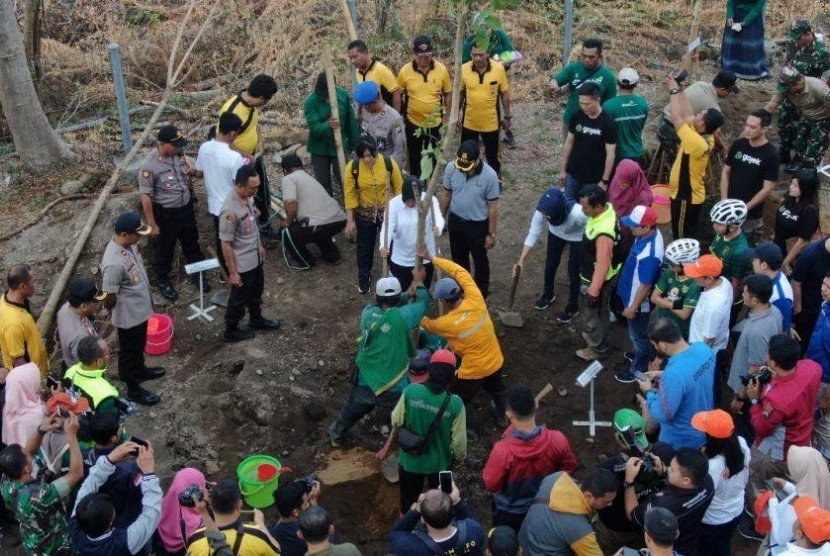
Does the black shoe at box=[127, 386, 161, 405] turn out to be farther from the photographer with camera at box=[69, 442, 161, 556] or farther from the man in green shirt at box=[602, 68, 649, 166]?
the man in green shirt at box=[602, 68, 649, 166]

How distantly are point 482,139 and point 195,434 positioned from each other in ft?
15.3

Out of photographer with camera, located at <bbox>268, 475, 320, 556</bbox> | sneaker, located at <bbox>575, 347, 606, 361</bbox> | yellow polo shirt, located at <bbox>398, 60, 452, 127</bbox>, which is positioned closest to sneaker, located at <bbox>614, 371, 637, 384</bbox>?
sneaker, located at <bbox>575, 347, 606, 361</bbox>

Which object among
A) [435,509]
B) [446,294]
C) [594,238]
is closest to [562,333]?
[594,238]

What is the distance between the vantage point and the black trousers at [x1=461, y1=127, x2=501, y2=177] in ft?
30.7

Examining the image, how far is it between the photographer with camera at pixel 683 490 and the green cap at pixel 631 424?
586mm

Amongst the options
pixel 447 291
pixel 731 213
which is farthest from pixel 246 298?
pixel 731 213

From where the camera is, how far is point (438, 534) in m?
4.45

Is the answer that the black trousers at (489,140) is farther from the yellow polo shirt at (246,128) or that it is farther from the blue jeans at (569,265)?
the yellow polo shirt at (246,128)

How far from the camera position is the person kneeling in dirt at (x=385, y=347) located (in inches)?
245

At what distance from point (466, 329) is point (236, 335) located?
2.50m

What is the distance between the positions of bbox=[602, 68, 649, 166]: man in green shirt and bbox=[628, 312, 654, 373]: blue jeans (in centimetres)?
204

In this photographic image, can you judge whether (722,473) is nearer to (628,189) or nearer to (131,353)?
(628,189)

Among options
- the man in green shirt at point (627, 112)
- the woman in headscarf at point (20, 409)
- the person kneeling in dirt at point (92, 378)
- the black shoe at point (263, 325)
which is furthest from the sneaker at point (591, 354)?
the woman in headscarf at point (20, 409)

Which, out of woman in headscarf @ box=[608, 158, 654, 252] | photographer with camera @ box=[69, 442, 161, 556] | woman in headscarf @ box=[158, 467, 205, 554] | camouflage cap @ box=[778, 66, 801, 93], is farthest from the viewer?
camouflage cap @ box=[778, 66, 801, 93]
